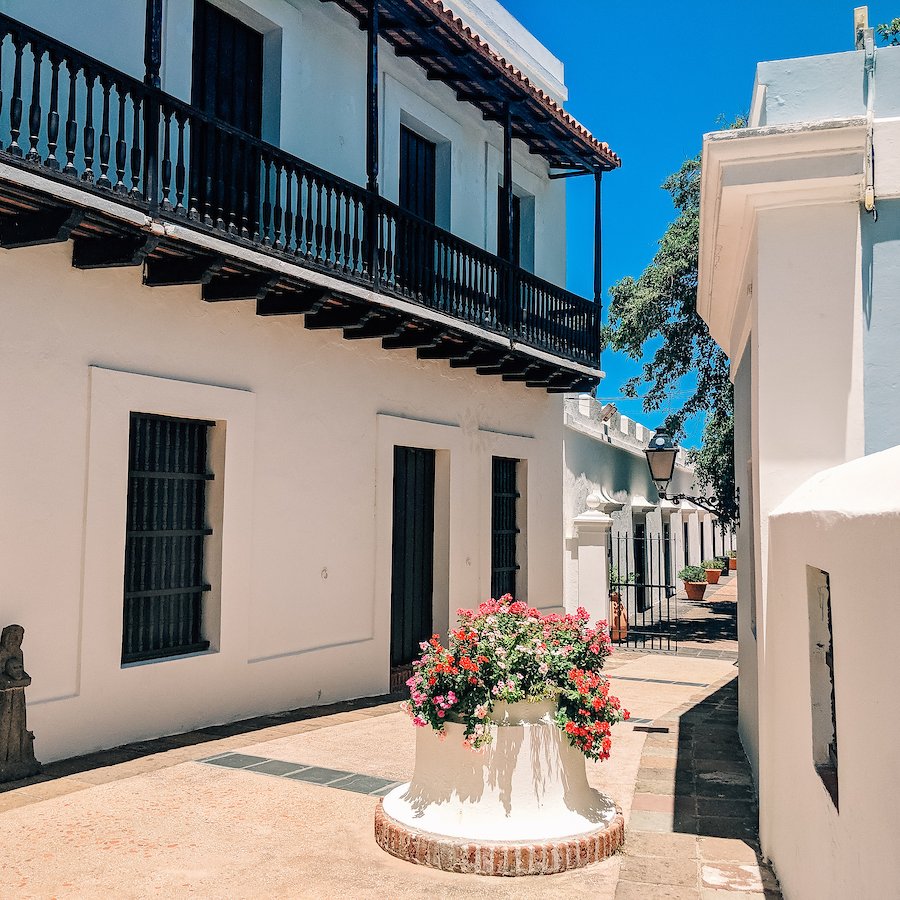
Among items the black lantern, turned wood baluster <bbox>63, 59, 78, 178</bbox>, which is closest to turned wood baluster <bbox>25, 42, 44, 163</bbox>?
turned wood baluster <bbox>63, 59, 78, 178</bbox>

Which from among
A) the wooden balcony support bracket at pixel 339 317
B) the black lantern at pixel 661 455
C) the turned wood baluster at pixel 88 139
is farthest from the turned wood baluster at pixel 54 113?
the black lantern at pixel 661 455

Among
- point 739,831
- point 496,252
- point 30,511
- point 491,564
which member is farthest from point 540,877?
point 496,252

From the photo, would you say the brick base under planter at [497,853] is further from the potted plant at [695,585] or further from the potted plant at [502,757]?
the potted plant at [695,585]

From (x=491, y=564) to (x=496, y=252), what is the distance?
15.1ft

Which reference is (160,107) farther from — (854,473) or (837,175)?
(854,473)

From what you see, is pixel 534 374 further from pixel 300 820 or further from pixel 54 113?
pixel 300 820

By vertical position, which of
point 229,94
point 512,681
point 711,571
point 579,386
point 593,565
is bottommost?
point 711,571

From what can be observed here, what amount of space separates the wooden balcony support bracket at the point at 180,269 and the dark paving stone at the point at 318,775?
3905 millimetres

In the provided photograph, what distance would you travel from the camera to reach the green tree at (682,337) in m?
17.7

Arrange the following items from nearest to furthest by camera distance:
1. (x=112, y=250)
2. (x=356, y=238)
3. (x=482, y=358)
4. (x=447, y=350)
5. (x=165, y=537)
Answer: (x=112, y=250)
(x=165, y=537)
(x=356, y=238)
(x=447, y=350)
(x=482, y=358)

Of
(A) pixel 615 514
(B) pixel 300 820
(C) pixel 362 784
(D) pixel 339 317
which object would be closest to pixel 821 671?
(B) pixel 300 820

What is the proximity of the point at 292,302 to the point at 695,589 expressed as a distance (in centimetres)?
1907

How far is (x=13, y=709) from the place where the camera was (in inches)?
250

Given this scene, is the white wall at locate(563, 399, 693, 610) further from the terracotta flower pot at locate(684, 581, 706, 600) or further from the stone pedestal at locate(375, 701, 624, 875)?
the stone pedestal at locate(375, 701, 624, 875)
